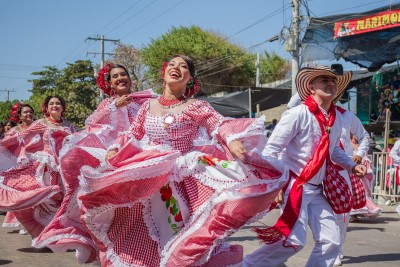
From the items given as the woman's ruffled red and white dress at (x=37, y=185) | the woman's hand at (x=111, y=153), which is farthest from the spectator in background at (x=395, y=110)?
the woman's hand at (x=111, y=153)

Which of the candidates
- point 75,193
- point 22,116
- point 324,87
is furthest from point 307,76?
point 22,116

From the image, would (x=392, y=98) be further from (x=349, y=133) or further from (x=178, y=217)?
(x=178, y=217)

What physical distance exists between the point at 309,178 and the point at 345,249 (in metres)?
3.16

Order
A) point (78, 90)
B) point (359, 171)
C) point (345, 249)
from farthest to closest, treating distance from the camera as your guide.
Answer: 1. point (78, 90)
2. point (345, 249)
3. point (359, 171)

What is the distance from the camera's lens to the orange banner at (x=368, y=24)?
1293cm

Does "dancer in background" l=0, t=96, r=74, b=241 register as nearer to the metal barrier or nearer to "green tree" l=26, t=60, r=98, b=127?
the metal barrier

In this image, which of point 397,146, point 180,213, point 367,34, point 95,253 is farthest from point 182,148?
point 367,34

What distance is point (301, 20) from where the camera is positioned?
19.3 meters

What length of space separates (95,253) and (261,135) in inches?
71.8

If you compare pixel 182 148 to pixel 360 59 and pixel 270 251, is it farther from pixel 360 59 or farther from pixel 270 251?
pixel 360 59

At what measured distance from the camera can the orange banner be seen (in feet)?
42.4

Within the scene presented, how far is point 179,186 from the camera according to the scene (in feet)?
14.9

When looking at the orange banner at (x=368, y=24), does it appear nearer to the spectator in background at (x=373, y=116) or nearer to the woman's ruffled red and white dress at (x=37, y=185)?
the spectator in background at (x=373, y=116)

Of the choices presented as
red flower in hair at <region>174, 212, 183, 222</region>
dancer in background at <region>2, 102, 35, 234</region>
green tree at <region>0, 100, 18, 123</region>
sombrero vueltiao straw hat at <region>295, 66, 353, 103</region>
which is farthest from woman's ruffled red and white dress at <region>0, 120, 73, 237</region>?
green tree at <region>0, 100, 18, 123</region>
